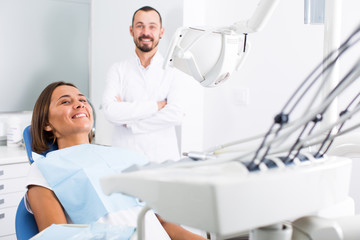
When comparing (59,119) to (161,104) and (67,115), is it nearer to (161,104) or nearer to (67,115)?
(67,115)

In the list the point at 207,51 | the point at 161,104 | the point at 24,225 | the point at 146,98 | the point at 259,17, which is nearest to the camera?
the point at 259,17

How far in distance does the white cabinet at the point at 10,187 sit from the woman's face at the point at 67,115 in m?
0.79

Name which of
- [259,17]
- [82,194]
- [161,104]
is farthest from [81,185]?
[161,104]

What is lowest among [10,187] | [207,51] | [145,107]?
[10,187]

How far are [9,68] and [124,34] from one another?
2.81 ft

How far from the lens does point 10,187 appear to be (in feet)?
7.48

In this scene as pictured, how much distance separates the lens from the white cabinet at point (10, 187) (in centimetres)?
225

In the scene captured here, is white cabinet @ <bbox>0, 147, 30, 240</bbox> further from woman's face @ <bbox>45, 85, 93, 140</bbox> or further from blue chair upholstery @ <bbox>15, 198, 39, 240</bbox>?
blue chair upholstery @ <bbox>15, 198, 39, 240</bbox>

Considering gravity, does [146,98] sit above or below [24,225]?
above

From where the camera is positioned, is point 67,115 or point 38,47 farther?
point 38,47

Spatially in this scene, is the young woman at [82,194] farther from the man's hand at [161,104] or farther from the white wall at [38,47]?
the white wall at [38,47]

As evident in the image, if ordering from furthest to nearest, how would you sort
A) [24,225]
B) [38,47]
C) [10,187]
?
1. [38,47]
2. [10,187]
3. [24,225]

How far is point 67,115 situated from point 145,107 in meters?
0.77

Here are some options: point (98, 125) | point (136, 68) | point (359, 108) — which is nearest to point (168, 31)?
point (136, 68)
